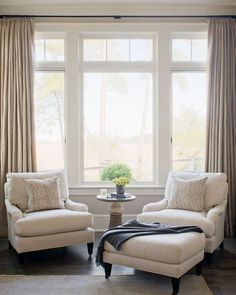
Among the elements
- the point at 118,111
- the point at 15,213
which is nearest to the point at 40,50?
the point at 118,111

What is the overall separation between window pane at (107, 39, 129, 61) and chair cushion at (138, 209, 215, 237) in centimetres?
239

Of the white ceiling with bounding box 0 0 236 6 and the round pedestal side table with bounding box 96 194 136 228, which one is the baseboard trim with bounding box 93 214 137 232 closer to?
the round pedestal side table with bounding box 96 194 136 228

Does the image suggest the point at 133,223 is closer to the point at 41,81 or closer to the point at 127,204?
the point at 127,204

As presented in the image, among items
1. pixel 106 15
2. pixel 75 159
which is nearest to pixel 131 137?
pixel 75 159

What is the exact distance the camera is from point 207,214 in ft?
14.0

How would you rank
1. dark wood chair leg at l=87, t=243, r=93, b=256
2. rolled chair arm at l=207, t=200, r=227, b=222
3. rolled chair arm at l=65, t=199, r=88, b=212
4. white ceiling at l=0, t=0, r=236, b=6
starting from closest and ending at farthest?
1. rolled chair arm at l=207, t=200, r=227, b=222
2. dark wood chair leg at l=87, t=243, r=93, b=256
3. rolled chair arm at l=65, t=199, r=88, b=212
4. white ceiling at l=0, t=0, r=236, b=6

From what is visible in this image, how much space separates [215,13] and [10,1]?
2844 mm

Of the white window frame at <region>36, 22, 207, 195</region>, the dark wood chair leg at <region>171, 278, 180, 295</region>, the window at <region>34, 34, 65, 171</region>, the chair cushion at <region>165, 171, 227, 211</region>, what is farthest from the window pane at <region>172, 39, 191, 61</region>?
the dark wood chair leg at <region>171, 278, 180, 295</region>

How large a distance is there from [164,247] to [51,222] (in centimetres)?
137

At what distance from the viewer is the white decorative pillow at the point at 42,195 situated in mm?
4430

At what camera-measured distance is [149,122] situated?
5.60m

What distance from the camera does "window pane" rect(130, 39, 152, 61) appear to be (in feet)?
18.2

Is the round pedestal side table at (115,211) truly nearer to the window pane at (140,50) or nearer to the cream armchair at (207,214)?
the cream armchair at (207,214)

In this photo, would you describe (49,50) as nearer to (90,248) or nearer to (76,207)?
(76,207)
